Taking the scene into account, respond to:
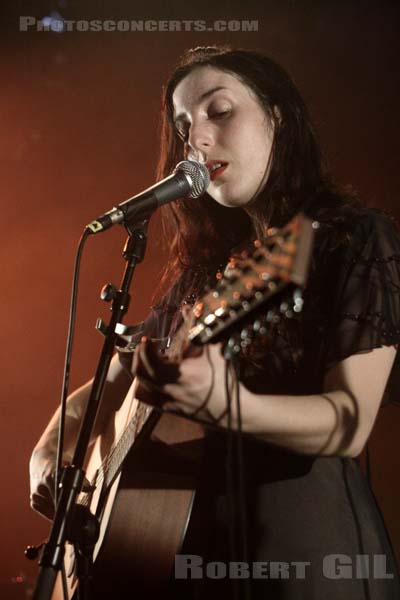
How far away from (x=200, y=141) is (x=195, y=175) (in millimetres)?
237

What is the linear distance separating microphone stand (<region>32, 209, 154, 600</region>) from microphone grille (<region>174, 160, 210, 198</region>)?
5.4 inches

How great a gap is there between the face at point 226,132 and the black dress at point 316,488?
1.15 ft

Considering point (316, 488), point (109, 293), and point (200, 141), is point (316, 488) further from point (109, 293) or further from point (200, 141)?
point (200, 141)

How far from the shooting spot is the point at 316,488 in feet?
4.21

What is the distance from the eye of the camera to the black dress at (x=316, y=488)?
124 centimetres

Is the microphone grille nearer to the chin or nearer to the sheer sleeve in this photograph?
the chin

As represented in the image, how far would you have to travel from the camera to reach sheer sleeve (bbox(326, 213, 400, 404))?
1.21 meters

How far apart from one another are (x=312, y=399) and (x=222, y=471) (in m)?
0.31

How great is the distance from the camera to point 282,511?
1.27 metres

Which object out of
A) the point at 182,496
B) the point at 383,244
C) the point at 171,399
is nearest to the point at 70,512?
the point at 182,496

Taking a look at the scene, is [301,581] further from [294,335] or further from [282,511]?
[294,335]

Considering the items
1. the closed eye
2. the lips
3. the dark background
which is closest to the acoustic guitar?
the lips

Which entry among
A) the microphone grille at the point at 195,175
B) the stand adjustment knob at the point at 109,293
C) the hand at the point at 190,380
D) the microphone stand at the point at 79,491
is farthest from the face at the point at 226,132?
the hand at the point at 190,380

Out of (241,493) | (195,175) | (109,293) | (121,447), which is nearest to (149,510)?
(121,447)
